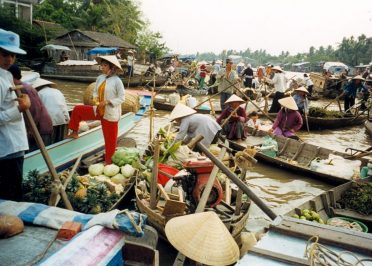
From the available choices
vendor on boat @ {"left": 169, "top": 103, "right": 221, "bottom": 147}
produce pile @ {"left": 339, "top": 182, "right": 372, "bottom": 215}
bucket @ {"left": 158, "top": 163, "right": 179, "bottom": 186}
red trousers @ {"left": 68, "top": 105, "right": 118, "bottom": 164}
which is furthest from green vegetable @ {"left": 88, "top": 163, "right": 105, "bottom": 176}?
produce pile @ {"left": 339, "top": 182, "right": 372, "bottom": 215}

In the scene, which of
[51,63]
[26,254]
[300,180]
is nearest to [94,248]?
[26,254]

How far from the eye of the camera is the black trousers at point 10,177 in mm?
3381

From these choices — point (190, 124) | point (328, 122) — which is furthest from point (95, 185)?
point (328, 122)

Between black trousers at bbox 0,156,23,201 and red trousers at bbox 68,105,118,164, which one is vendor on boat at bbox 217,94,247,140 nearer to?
red trousers at bbox 68,105,118,164

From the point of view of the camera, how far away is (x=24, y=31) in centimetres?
2238

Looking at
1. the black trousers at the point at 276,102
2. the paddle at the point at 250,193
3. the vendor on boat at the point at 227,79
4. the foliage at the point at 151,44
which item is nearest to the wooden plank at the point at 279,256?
the paddle at the point at 250,193

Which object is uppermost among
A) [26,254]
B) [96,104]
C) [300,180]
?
[96,104]

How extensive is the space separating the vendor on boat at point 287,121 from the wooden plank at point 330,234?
5468 millimetres

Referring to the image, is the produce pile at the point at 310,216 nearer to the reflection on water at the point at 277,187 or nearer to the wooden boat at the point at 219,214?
the wooden boat at the point at 219,214

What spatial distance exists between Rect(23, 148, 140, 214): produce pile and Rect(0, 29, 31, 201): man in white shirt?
0.79 meters

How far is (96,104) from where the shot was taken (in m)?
5.52

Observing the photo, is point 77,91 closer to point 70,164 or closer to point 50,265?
point 70,164

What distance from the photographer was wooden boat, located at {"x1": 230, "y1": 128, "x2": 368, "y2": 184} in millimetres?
7054

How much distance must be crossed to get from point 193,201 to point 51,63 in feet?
65.5
